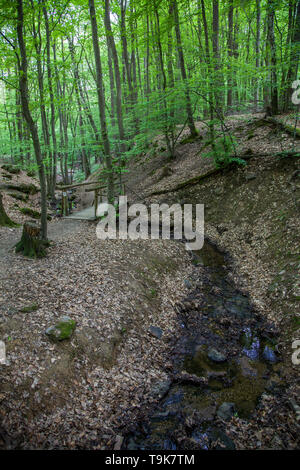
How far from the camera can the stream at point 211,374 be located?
3752 millimetres

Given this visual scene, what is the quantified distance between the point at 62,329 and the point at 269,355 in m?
3.99

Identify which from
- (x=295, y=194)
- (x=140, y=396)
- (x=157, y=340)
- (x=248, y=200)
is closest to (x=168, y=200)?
(x=248, y=200)

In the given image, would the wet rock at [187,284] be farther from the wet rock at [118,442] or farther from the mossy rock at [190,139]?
the mossy rock at [190,139]

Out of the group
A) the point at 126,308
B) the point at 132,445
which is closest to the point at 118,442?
the point at 132,445

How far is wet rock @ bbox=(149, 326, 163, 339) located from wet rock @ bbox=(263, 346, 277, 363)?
6.98 ft

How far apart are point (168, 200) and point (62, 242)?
5661mm

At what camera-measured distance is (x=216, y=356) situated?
519 centimetres

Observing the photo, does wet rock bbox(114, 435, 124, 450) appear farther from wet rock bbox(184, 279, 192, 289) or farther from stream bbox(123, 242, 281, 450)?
wet rock bbox(184, 279, 192, 289)

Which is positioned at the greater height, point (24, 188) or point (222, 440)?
point (24, 188)

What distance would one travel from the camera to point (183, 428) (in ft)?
12.6

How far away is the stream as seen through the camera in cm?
375

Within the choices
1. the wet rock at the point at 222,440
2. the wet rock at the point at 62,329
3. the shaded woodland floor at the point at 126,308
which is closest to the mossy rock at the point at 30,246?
the shaded woodland floor at the point at 126,308

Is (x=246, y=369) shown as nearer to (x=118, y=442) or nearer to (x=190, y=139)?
(x=118, y=442)

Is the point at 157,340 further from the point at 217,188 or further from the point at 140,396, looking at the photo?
the point at 217,188
